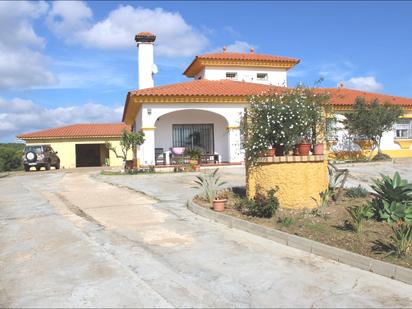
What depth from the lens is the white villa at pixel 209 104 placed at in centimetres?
2219

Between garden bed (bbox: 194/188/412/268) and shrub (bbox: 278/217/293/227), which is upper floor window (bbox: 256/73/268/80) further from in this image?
shrub (bbox: 278/217/293/227)

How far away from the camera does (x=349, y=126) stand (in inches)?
939

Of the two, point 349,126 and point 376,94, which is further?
point 376,94

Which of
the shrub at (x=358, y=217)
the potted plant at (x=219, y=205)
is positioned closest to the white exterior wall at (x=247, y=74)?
the potted plant at (x=219, y=205)

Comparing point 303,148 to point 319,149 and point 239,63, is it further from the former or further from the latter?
point 239,63

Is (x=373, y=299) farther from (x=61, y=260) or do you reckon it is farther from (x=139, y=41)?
(x=139, y=41)

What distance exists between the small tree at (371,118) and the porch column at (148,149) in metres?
9.98

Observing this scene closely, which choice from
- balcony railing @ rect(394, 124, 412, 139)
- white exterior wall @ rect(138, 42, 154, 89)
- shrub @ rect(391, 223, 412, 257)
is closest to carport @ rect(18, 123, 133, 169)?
white exterior wall @ rect(138, 42, 154, 89)

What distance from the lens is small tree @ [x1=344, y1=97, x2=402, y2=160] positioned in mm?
23078

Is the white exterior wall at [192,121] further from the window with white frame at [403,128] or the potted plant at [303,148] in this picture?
the potted plant at [303,148]

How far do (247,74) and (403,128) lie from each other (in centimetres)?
1021

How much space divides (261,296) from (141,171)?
51.8 feet

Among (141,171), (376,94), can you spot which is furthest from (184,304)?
(376,94)

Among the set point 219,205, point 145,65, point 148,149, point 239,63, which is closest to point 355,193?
point 219,205
